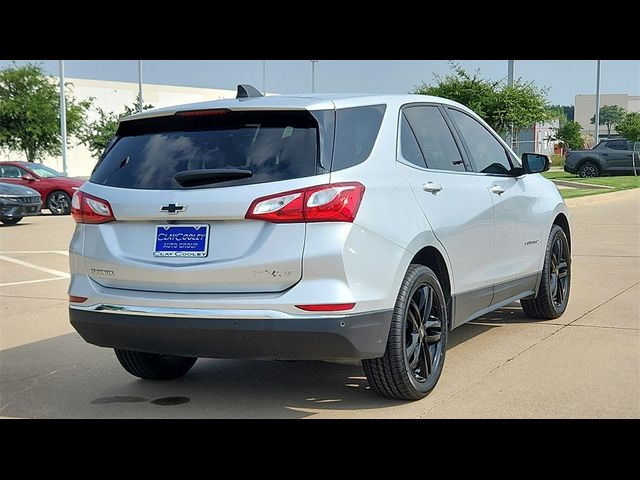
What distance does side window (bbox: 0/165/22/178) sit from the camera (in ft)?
72.0

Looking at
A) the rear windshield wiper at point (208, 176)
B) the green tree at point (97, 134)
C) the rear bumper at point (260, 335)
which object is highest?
the green tree at point (97, 134)

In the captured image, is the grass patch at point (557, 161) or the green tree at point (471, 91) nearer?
the green tree at point (471, 91)

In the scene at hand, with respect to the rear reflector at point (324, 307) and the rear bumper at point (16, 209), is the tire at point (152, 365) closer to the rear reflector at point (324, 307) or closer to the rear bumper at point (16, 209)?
the rear reflector at point (324, 307)

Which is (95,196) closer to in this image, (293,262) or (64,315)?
(293,262)

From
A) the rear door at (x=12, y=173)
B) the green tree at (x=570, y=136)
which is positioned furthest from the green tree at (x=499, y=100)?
the green tree at (x=570, y=136)

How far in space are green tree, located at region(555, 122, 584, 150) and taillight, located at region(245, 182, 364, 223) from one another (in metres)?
64.2

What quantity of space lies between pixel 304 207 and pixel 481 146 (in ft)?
8.14

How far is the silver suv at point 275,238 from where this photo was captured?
427 cm

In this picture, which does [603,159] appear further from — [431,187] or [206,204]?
[206,204]

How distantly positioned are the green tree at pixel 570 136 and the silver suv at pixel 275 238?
6349 cm

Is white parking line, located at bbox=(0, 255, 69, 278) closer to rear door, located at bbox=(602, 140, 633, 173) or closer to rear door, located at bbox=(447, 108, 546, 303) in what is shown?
rear door, located at bbox=(447, 108, 546, 303)

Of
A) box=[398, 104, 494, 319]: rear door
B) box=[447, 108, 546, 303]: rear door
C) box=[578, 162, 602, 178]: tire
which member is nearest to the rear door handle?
box=[398, 104, 494, 319]: rear door
